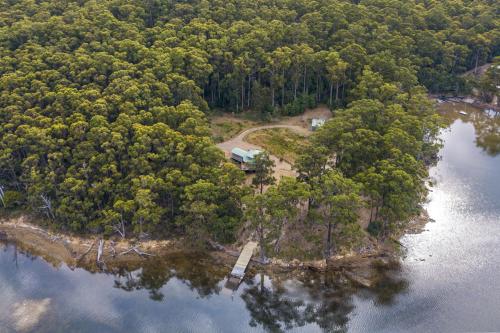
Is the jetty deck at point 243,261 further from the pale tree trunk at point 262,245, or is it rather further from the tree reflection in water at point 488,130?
the tree reflection in water at point 488,130

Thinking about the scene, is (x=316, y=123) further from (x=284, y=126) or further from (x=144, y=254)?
(x=144, y=254)

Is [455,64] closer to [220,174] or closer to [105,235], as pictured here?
[220,174]

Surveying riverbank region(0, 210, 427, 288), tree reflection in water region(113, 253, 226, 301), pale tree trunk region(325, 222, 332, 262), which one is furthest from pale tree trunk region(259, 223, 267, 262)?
pale tree trunk region(325, 222, 332, 262)

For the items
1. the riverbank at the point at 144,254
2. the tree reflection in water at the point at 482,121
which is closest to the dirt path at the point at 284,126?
the riverbank at the point at 144,254

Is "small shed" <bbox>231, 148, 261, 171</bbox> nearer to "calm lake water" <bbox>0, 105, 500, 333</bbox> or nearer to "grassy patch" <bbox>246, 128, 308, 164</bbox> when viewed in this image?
"grassy patch" <bbox>246, 128, 308, 164</bbox>

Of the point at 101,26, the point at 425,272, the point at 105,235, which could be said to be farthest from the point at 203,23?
the point at 425,272

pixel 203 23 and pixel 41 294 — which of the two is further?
pixel 203 23
